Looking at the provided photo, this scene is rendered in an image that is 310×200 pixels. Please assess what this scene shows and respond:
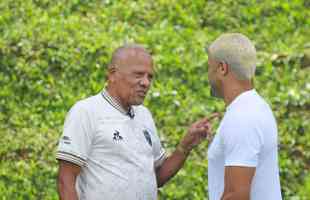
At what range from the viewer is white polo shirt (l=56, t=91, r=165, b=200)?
429 cm

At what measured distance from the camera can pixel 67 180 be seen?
4270 millimetres

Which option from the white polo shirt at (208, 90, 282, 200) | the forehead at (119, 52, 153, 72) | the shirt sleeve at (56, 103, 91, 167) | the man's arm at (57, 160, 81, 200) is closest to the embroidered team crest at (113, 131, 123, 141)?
the shirt sleeve at (56, 103, 91, 167)

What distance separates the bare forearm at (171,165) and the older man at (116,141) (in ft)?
0.07

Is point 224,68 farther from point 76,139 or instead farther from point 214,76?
point 76,139

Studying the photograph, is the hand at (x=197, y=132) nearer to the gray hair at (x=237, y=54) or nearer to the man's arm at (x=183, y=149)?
the man's arm at (x=183, y=149)

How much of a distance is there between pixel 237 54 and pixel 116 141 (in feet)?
3.23

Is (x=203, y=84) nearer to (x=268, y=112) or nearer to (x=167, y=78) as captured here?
(x=167, y=78)

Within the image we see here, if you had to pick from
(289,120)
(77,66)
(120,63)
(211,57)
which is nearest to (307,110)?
(289,120)

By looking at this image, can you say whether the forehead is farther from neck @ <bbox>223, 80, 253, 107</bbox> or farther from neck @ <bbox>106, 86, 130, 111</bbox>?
neck @ <bbox>223, 80, 253, 107</bbox>

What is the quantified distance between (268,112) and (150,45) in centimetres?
483

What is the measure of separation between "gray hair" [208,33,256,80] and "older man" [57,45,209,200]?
832 mm

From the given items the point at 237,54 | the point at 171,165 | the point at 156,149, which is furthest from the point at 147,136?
the point at 237,54

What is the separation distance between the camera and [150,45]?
8.54 m

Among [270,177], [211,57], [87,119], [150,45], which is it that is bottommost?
[270,177]
